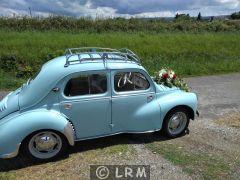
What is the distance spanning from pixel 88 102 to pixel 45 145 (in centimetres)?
103

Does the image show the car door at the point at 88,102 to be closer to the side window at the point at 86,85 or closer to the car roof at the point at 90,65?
the side window at the point at 86,85

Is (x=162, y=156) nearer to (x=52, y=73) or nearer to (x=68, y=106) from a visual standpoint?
(x=68, y=106)

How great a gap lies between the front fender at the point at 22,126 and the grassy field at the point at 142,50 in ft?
21.3

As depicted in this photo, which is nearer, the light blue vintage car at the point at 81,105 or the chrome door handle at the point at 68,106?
the light blue vintage car at the point at 81,105

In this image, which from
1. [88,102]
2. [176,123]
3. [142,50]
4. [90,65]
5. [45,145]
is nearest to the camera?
[45,145]

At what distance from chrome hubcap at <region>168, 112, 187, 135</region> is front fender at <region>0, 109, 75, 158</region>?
2.35 metres

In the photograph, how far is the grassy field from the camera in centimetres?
1486

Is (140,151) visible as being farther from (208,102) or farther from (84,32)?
(84,32)

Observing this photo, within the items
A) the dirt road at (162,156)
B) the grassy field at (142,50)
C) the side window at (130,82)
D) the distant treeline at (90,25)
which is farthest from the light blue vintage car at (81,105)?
the distant treeline at (90,25)

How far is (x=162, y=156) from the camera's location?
22.5 ft

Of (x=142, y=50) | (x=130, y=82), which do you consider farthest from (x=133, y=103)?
(x=142, y=50)

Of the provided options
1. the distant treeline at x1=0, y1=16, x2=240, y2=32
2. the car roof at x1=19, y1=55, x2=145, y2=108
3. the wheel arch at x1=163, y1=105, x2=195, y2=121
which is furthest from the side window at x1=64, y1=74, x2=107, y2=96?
the distant treeline at x1=0, y1=16, x2=240, y2=32

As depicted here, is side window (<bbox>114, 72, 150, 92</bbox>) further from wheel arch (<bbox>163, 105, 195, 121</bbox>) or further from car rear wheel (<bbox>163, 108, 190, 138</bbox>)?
car rear wheel (<bbox>163, 108, 190, 138</bbox>)

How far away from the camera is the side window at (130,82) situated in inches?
278
